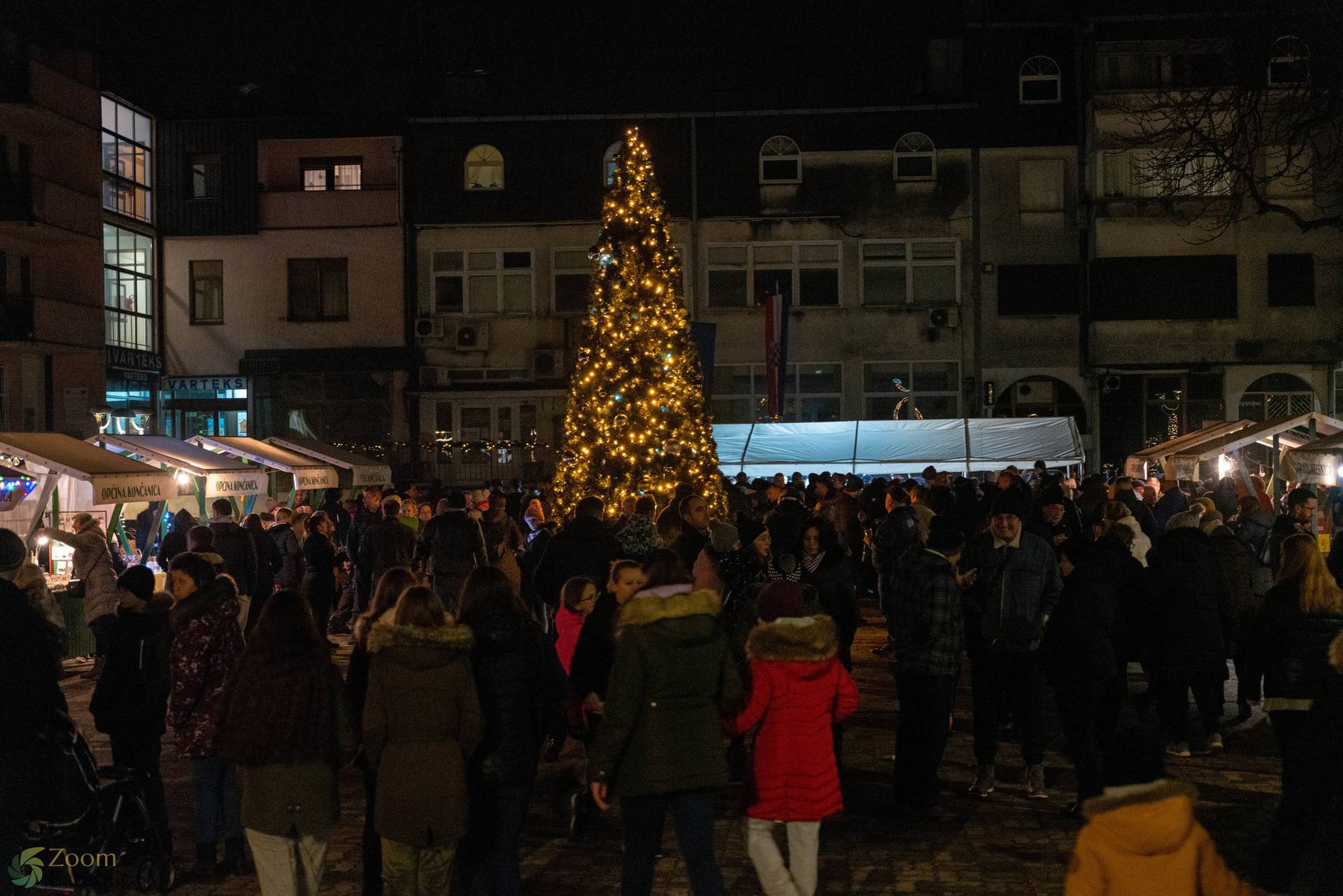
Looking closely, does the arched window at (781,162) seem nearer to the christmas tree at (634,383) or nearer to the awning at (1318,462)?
the christmas tree at (634,383)

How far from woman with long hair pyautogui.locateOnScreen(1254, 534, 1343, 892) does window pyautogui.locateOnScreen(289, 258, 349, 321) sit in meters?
30.6

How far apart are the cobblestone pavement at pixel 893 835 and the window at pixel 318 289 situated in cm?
2622

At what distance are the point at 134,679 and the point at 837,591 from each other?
421cm

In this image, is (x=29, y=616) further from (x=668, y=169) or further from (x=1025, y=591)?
(x=668, y=169)

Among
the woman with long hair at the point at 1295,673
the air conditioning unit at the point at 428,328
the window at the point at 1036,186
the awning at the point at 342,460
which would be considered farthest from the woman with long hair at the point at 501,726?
the window at the point at 1036,186

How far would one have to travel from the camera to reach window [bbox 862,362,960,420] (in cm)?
3419

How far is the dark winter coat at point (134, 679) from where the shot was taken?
21.9ft

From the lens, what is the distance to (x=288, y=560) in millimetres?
14219

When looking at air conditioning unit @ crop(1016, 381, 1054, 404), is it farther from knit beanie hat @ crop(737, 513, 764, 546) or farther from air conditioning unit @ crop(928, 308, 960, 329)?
knit beanie hat @ crop(737, 513, 764, 546)

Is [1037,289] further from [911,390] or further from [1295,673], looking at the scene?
[1295,673]

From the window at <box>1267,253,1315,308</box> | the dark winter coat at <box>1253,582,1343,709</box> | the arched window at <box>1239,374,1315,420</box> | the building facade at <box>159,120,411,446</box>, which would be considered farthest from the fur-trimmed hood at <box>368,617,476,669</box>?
the window at <box>1267,253,1315,308</box>

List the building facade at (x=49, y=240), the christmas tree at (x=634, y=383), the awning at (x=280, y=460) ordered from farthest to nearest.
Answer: the building facade at (x=49, y=240), the awning at (x=280, y=460), the christmas tree at (x=634, y=383)

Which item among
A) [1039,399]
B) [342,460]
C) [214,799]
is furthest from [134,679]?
[1039,399]

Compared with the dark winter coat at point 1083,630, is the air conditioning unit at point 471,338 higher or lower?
higher
